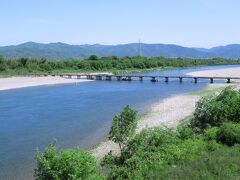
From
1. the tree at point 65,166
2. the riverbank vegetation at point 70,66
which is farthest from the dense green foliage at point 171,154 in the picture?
the riverbank vegetation at point 70,66

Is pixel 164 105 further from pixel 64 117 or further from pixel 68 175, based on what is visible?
pixel 68 175

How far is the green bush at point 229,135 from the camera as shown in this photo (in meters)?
29.7

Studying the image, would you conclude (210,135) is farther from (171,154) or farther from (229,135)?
(171,154)

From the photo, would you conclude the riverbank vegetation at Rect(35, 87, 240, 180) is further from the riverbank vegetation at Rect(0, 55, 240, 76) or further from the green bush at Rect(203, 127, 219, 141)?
the riverbank vegetation at Rect(0, 55, 240, 76)

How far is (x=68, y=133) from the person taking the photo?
42.3 meters

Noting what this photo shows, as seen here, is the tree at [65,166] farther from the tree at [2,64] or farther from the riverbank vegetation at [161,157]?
the tree at [2,64]

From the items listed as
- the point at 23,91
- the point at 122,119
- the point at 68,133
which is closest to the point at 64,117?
the point at 68,133

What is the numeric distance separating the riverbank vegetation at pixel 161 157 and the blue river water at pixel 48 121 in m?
7.44

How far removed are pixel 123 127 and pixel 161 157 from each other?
3.77 metres

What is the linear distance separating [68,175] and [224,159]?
1003 centimetres

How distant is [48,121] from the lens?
50688 millimetres

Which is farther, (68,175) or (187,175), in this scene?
(187,175)

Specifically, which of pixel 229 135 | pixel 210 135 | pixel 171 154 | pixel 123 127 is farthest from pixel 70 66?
pixel 171 154

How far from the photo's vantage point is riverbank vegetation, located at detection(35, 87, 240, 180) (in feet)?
63.8
